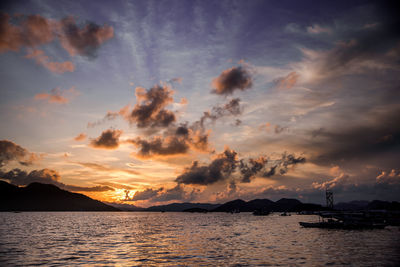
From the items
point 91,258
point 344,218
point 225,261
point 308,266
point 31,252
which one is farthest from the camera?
point 344,218

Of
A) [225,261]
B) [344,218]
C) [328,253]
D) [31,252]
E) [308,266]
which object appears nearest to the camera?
[308,266]

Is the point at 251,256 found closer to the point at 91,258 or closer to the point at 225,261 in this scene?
the point at 225,261

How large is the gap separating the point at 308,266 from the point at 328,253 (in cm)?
1301

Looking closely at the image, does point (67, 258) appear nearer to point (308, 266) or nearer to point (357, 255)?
point (308, 266)

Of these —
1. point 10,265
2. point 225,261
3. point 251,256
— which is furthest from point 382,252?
point 10,265

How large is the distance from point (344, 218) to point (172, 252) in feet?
262

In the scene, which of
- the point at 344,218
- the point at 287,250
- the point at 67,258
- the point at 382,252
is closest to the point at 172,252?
the point at 67,258

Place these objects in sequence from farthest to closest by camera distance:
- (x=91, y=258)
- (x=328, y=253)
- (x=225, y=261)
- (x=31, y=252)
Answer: (x=31, y=252)
(x=328, y=253)
(x=91, y=258)
(x=225, y=261)

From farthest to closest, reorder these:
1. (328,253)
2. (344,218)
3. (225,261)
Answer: (344,218), (328,253), (225,261)

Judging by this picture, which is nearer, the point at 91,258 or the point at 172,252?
the point at 91,258

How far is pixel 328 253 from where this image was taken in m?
45.9

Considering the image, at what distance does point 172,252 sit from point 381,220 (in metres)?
91.6

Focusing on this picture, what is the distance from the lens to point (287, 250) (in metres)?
49.5

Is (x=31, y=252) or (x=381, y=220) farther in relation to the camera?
(x=381, y=220)
